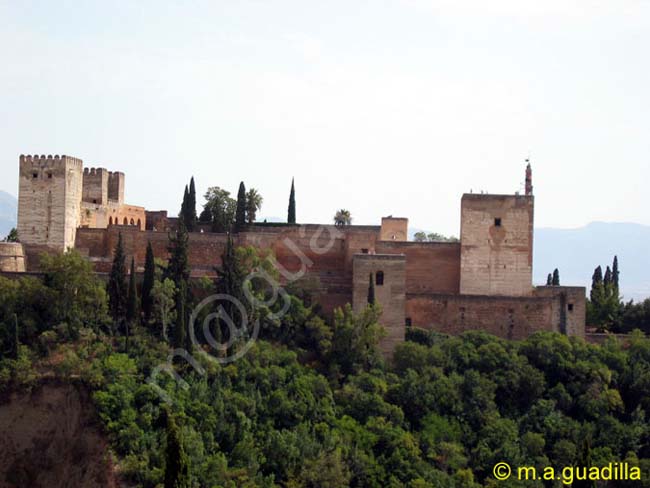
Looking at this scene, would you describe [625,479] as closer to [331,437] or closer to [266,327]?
[331,437]

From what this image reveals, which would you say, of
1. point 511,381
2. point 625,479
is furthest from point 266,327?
point 625,479

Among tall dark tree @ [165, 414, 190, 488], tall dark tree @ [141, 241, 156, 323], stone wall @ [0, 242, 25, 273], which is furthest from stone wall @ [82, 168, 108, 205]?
tall dark tree @ [165, 414, 190, 488]

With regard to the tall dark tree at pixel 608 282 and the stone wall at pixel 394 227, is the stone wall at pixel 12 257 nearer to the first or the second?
the stone wall at pixel 394 227

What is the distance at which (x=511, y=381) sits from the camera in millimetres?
30703

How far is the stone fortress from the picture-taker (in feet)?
109

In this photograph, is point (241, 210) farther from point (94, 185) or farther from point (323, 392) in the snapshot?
point (323, 392)

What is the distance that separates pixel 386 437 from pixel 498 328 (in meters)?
6.61

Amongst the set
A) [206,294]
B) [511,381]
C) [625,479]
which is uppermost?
[206,294]

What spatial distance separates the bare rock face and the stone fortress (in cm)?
619

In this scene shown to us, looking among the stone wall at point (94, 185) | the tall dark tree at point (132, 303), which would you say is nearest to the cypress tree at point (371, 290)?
the tall dark tree at point (132, 303)

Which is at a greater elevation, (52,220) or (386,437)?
(52,220)

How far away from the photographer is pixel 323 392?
29.7 metres

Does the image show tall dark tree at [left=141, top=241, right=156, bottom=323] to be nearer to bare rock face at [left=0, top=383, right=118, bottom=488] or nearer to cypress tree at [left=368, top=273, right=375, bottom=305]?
bare rock face at [left=0, top=383, right=118, bottom=488]

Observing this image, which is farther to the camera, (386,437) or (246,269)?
(246,269)
